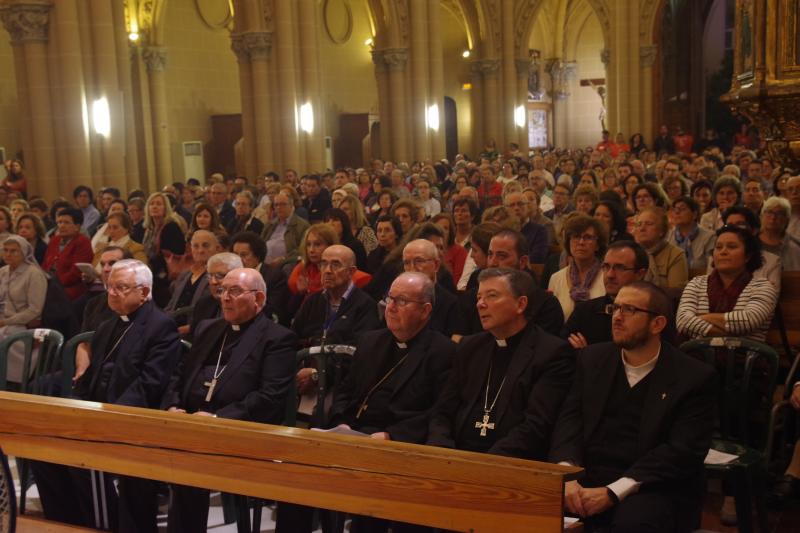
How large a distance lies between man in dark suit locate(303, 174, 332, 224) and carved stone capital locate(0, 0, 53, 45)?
4850mm

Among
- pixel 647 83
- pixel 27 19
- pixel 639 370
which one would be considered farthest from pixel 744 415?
pixel 647 83

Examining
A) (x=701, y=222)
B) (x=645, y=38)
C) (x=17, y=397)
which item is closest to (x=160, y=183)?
(x=645, y=38)

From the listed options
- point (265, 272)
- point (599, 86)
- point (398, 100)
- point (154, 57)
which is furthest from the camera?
point (599, 86)

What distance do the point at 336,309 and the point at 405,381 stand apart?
4.93 feet

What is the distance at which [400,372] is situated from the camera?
4684mm

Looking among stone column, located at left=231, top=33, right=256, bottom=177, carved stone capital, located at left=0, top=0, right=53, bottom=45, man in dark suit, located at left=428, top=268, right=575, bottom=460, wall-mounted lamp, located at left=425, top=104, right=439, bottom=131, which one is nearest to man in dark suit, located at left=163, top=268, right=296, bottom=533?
man in dark suit, located at left=428, top=268, right=575, bottom=460

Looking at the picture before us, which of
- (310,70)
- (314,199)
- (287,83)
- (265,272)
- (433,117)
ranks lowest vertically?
(265,272)

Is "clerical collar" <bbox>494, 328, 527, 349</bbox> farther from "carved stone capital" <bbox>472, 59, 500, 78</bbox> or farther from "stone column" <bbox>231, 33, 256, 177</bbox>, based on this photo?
"carved stone capital" <bbox>472, 59, 500, 78</bbox>

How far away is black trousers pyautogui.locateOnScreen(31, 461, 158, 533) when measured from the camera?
4.30 meters

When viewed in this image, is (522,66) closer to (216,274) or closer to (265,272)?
(265,272)

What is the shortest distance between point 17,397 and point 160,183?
18.9 metres

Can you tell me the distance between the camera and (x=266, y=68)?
17922mm

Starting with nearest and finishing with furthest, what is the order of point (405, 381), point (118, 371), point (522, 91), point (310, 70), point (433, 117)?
point (405, 381) → point (118, 371) → point (310, 70) → point (433, 117) → point (522, 91)

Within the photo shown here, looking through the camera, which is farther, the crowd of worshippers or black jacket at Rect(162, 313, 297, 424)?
black jacket at Rect(162, 313, 297, 424)
